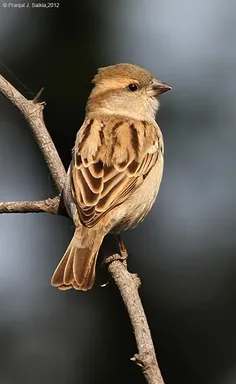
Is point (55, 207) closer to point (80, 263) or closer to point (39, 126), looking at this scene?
point (80, 263)

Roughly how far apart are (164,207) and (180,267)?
27.3 inches

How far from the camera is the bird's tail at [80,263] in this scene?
658 centimetres

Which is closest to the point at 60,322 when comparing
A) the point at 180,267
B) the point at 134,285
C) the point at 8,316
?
the point at 8,316

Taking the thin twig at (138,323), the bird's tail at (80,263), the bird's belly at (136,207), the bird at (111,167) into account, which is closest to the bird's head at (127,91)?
the bird at (111,167)

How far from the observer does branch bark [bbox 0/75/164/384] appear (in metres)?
5.78

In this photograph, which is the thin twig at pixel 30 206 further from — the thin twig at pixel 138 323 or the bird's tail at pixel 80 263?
the thin twig at pixel 138 323

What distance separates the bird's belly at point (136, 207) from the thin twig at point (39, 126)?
446 millimetres

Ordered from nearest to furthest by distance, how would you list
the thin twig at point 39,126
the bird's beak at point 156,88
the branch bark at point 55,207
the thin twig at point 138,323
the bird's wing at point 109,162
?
the thin twig at point 138,323 < the branch bark at point 55,207 < the thin twig at point 39,126 < the bird's wing at point 109,162 < the bird's beak at point 156,88

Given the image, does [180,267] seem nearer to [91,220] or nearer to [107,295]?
[107,295]

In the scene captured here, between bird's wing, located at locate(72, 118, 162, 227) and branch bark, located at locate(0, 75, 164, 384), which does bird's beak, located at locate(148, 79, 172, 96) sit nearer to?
bird's wing, located at locate(72, 118, 162, 227)

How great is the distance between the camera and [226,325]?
12.1m

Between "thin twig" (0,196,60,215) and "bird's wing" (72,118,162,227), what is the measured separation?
0.15 m

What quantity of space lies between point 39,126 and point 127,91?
4.66 ft

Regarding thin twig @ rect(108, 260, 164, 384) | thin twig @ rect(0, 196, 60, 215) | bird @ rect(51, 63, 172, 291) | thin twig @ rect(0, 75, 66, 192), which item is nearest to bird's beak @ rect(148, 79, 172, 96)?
bird @ rect(51, 63, 172, 291)
